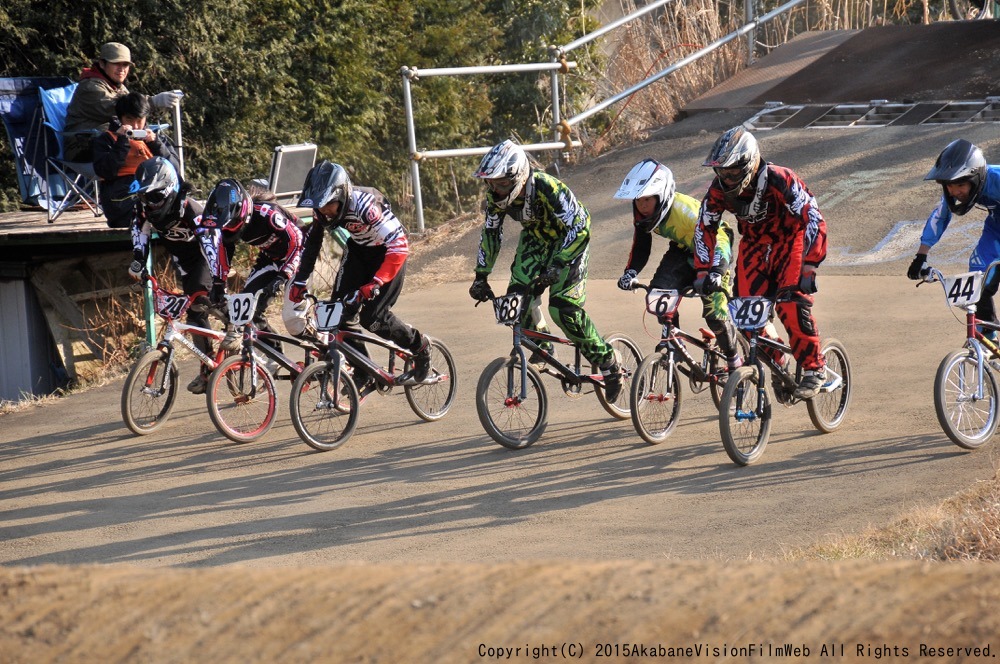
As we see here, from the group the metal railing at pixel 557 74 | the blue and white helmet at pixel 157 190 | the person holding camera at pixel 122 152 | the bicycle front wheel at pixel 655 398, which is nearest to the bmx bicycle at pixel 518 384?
the bicycle front wheel at pixel 655 398

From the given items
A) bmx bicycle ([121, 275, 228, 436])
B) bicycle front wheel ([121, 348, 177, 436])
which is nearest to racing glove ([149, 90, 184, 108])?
bmx bicycle ([121, 275, 228, 436])

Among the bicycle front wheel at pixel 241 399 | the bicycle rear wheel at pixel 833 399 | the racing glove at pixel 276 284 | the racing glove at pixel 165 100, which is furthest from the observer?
the racing glove at pixel 165 100

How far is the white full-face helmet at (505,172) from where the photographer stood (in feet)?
26.0

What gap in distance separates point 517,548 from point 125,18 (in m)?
12.4

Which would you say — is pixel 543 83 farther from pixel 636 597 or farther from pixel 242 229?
pixel 636 597

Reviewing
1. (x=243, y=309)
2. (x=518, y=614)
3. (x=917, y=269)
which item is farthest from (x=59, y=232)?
(x=518, y=614)

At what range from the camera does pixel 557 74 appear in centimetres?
1686

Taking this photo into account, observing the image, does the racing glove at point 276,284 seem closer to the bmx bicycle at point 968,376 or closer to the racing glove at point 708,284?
the racing glove at point 708,284

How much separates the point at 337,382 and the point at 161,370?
5.17 feet

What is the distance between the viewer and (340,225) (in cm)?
852

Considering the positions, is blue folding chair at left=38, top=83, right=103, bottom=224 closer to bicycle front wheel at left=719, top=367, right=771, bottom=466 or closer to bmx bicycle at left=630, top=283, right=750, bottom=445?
bmx bicycle at left=630, top=283, right=750, bottom=445

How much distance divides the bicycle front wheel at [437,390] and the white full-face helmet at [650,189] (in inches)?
75.3

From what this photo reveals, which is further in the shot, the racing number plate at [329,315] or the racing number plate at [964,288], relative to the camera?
the racing number plate at [329,315]

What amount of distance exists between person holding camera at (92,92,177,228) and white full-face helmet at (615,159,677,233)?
223 inches
